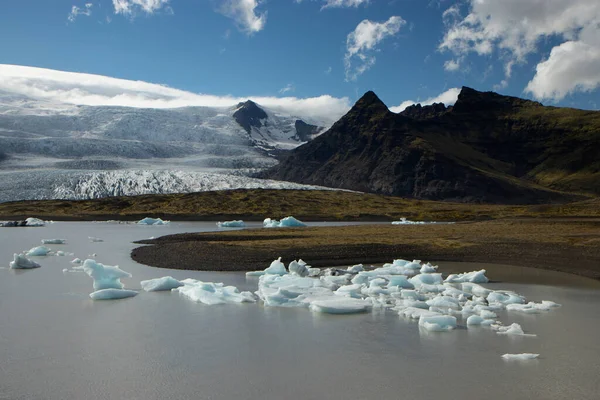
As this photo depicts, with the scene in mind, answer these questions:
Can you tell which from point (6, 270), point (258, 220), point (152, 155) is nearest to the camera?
point (6, 270)

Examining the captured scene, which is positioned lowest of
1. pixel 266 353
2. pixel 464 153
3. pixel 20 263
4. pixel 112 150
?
pixel 20 263

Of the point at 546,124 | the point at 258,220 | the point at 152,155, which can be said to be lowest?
the point at 258,220

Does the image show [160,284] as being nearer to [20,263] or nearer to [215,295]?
[215,295]

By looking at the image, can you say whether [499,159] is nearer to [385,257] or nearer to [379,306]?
[385,257]

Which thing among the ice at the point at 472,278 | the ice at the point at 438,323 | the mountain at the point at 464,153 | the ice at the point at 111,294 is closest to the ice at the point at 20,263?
the ice at the point at 111,294

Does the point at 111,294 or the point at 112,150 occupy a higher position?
the point at 112,150

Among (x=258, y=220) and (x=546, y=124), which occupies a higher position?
(x=546, y=124)

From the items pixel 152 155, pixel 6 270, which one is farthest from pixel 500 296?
pixel 152 155

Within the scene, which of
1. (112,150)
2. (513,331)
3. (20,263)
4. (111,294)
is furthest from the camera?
(112,150)

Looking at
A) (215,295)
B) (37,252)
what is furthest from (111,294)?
(37,252)
